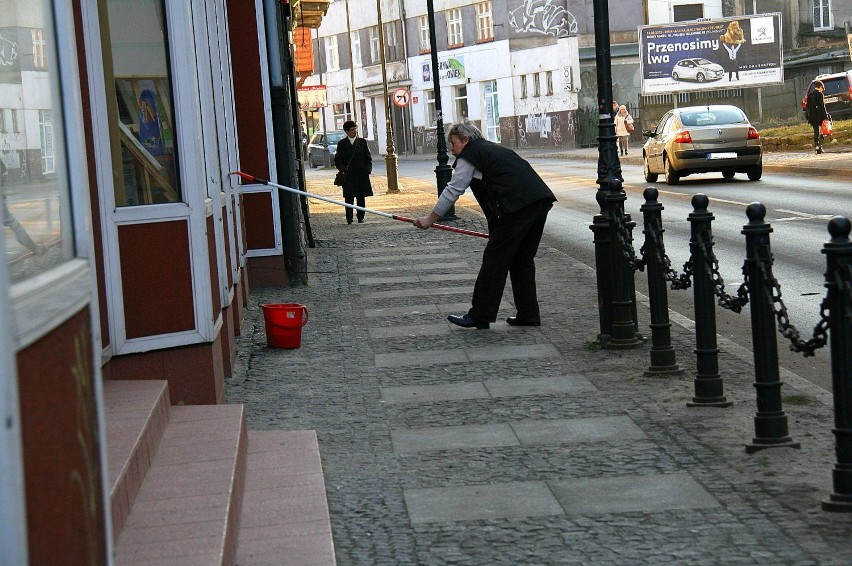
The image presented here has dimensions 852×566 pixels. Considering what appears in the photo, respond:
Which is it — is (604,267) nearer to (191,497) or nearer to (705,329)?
(705,329)

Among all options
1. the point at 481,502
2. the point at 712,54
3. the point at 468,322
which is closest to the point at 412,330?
the point at 468,322

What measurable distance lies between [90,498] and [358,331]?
812 cm

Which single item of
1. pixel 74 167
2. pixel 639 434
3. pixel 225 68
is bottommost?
Answer: pixel 639 434

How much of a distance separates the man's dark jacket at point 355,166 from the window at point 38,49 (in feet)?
68.3

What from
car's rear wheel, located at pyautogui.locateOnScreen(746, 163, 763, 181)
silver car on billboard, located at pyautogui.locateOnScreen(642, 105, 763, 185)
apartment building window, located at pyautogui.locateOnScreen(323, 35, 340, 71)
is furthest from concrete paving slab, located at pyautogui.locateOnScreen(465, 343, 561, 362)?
apartment building window, located at pyautogui.locateOnScreen(323, 35, 340, 71)

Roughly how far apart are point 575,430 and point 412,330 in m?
4.09

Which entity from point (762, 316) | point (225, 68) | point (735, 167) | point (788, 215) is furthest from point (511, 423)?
point (735, 167)

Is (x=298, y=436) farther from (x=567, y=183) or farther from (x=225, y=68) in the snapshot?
(x=567, y=183)

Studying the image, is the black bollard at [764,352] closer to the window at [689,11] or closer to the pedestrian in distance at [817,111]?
the pedestrian in distance at [817,111]

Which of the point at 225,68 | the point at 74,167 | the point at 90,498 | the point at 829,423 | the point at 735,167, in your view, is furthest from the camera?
the point at 735,167

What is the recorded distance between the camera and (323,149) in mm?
62094

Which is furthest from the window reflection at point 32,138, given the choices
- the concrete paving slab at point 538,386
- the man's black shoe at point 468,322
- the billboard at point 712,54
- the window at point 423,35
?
the window at point 423,35

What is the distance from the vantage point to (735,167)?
28.7 m

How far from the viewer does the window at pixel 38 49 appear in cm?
292
